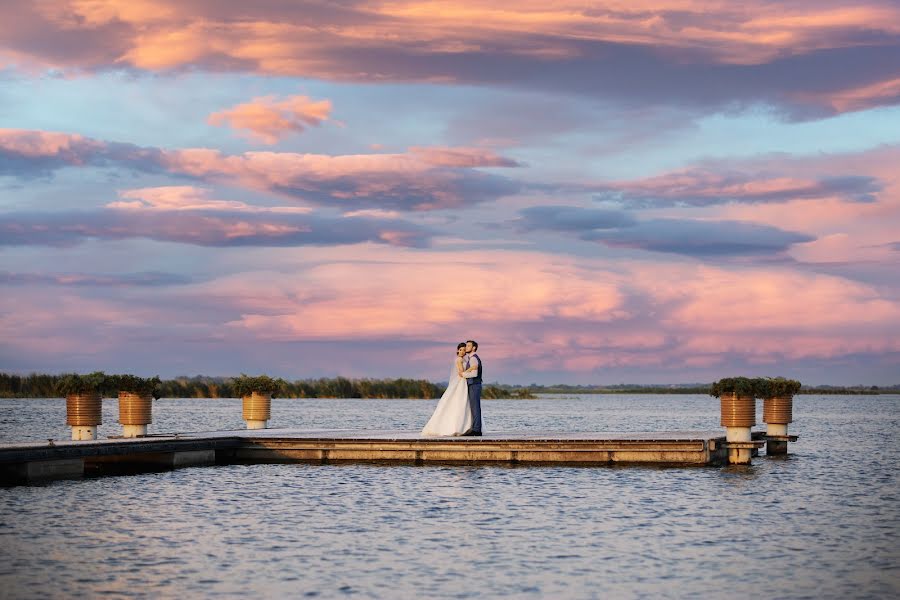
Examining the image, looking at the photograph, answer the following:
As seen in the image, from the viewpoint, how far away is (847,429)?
62438 mm

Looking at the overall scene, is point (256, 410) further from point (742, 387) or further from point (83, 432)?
point (742, 387)

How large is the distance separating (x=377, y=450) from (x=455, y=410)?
2167 millimetres

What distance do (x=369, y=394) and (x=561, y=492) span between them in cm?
6651

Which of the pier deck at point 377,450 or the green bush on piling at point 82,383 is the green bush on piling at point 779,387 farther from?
the green bush on piling at point 82,383

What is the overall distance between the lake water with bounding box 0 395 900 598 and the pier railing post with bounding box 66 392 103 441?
78.1 inches

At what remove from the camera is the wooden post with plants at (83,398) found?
28.3 m

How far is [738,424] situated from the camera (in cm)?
2911

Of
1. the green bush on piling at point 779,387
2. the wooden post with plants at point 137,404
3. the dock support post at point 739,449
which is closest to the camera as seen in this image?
the dock support post at point 739,449

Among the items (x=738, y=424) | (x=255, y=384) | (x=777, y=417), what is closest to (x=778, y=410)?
(x=777, y=417)

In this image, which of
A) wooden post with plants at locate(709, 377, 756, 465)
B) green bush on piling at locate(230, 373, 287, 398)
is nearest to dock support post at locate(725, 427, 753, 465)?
wooden post with plants at locate(709, 377, 756, 465)

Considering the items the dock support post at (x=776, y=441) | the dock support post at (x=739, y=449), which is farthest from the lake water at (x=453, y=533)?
the dock support post at (x=776, y=441)

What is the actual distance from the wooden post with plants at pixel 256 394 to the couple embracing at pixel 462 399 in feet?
23.0

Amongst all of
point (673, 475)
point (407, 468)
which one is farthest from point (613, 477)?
point (407, 468)

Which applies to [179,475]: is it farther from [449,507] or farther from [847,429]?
[847,429]
